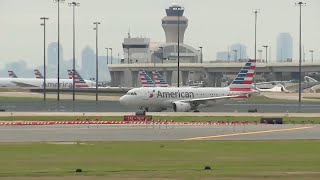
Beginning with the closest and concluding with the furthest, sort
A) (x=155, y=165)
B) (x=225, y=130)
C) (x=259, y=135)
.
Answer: (x=155, y=165), (x=259, y=135), (x=225, y=130)

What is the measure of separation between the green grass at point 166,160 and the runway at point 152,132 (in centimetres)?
526

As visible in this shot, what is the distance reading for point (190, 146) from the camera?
62.6 meters

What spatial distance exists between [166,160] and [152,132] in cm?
2646

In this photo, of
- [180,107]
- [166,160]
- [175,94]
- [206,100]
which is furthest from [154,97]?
[166,160]

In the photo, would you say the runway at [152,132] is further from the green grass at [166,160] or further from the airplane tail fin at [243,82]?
the airplane tail fin at [243,82]

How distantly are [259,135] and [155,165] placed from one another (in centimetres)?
2762

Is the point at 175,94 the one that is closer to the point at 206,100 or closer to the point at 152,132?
the point at 206,100

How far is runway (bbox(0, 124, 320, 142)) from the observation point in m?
70.6

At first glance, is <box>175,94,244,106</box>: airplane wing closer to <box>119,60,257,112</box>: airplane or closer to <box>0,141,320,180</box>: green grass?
<box>119,60,257,112</box>: airplane

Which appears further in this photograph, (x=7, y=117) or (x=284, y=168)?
(x=7, y=117)

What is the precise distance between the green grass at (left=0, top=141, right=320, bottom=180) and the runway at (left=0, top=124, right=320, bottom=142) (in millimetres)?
5259

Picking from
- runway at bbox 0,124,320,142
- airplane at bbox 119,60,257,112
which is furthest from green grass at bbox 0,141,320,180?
airplane at bbox 119,60,257,112

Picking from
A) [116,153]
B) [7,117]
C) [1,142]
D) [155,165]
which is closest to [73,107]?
[7,117]

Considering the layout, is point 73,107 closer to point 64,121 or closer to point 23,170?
point 64,121
